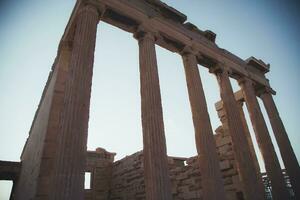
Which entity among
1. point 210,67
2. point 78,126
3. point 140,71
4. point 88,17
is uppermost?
point 210,67

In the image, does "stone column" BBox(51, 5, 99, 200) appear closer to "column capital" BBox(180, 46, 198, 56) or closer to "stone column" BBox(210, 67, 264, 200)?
"column capital" BBox(180, 46, 198, 56)

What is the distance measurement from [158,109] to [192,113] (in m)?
2.77

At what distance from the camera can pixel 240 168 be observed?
11250 mm

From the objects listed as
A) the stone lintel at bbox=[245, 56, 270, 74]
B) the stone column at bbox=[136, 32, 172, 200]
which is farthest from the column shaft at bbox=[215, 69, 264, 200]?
the stone column at bbox=[136, 32, 172, 200]

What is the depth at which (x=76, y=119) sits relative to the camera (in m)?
6.77

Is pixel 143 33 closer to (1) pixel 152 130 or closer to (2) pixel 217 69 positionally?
(1) pixel 152 130

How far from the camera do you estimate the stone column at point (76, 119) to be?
230 inches

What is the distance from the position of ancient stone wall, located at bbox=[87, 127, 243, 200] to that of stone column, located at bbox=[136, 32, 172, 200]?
6.67 meters

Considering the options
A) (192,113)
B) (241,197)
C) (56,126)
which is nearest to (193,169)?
(241,197)

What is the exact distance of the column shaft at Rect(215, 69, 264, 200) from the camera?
10708 millimetres

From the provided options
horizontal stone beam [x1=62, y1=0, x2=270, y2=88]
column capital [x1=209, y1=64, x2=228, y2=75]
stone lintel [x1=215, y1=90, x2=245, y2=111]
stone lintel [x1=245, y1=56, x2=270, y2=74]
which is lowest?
stone lintel [x1=215, y1=90, x2=245, y2=111]

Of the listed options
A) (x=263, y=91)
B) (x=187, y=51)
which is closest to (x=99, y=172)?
(x=187, y=51)

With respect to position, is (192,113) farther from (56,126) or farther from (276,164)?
(276,164)

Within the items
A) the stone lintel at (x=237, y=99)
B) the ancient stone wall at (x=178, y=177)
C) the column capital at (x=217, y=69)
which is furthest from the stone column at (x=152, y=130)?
the stone lintel at (x=237, y=99)
